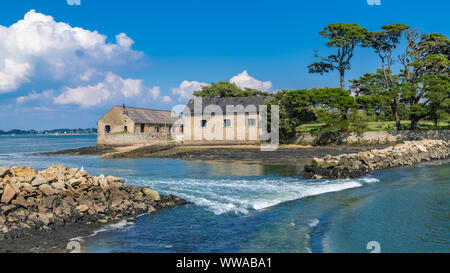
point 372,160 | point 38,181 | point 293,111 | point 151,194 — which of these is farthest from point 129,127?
point 38,181

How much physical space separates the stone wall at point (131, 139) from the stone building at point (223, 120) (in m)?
3.66

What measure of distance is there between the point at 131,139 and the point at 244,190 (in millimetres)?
36018

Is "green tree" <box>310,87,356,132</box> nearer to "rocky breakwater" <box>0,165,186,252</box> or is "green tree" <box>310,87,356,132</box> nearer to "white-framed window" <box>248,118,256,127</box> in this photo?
"white-framed window" <box>248,118,256,127</box>

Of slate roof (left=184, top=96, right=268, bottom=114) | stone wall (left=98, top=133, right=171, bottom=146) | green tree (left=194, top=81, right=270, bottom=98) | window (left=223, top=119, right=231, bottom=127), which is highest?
green tree (left=194, top=81, right=270, bottom=98)

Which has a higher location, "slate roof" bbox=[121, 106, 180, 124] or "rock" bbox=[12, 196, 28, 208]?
"slate roof" bbox=[121, 106, 180, 124]

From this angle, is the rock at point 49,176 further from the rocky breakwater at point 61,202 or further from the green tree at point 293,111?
the green tree at point 293,111

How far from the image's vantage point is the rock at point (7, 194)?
10.7 meters

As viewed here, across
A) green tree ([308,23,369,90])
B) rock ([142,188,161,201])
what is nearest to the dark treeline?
green tree ([308,23,369,90])

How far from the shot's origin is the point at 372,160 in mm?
24656

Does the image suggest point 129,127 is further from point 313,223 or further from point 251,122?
point 313,223

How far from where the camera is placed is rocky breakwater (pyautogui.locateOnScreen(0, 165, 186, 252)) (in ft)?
33.4

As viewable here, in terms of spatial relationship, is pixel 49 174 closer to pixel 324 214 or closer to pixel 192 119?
pixel 324 214
